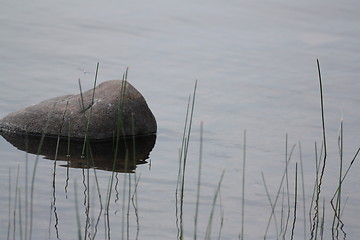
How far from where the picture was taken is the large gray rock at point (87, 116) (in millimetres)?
6492

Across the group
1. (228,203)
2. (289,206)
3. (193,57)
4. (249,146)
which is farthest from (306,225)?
(193,57)

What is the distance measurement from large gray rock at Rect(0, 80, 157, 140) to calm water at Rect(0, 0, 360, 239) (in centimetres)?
21

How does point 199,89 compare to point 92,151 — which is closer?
point 92,151

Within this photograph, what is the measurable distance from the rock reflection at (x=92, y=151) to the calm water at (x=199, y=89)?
0.09m

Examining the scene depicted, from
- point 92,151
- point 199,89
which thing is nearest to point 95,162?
point 92,151

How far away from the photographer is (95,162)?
5.95 m

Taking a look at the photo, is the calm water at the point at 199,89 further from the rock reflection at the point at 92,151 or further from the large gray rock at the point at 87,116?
the large gray rock at the point at 87,116

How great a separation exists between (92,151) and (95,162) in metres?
0.28

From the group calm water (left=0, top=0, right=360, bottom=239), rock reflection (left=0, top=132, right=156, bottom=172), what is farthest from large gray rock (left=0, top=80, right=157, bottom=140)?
calm water (left=0, top=0, right=360, bottom=239)

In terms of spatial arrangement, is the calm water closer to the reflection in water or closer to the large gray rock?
the reflection in water

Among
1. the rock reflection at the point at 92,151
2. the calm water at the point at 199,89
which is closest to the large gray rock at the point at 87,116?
the rock reflection at the point at 92,151

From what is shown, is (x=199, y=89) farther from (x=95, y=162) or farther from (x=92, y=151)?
(x=95, y=162)

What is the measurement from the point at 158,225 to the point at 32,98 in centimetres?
265

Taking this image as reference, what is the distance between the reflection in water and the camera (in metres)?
4.81
